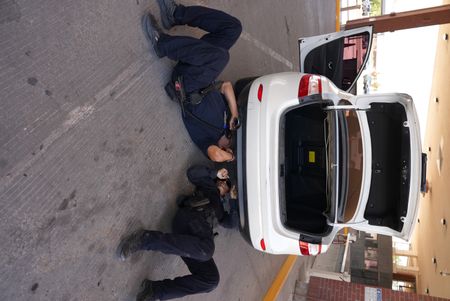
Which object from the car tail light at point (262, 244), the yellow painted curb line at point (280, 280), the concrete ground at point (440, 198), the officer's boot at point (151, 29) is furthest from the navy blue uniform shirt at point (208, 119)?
the concrete ground at point (440, 198)

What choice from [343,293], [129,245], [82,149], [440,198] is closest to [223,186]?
[129,245]

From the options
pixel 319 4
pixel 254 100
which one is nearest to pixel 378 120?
pixel 254 100

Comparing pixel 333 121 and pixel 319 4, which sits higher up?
pixel 319 4

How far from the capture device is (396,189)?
320 centimetres

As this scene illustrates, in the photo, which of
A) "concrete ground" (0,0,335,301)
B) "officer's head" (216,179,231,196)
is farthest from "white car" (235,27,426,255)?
"concrete ground" (0,0,335,301)

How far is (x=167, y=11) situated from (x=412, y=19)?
484cm

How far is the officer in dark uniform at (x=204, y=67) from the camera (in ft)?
9.34

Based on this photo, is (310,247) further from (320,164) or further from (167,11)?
(167,11)

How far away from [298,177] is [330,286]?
131 inches

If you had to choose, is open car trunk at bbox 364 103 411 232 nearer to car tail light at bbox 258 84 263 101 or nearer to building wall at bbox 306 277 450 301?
car tail light at bbox 258 84 263 101

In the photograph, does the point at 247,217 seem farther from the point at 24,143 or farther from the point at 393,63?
the point at 393,63

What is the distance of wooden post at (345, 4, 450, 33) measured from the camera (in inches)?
224

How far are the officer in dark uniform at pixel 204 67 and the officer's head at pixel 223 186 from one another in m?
0.27

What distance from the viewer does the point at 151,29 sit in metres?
2.92
